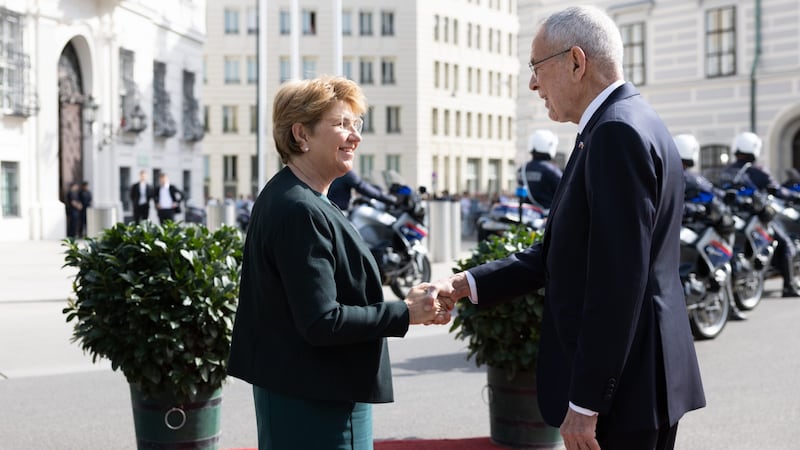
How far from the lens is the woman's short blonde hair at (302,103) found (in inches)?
139

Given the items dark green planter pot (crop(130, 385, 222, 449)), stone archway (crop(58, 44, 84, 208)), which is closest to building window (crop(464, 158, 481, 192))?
stone archway (crop(58, 44, 84, 208))

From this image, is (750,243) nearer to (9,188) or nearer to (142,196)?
(142,196)

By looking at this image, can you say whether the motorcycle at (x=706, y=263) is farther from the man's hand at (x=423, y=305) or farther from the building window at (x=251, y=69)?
the building window at (x=251, y=69)

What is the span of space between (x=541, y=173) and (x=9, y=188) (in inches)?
856

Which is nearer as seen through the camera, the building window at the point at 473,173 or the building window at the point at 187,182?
the building window at the point at 187,182

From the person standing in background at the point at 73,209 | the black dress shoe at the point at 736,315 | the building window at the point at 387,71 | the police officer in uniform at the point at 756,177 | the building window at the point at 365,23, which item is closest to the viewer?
the black dress shoe at the point at 736,315

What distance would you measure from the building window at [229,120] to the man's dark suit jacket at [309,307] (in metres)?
77.1

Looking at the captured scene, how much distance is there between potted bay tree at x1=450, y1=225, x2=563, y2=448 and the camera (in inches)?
236

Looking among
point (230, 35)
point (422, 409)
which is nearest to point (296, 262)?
point (422, 409)

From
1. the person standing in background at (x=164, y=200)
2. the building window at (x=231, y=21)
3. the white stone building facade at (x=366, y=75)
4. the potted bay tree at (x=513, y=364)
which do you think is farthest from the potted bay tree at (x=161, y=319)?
the building window at (x=231, y=21)

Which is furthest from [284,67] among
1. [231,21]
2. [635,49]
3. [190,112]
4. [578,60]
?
[578,60]

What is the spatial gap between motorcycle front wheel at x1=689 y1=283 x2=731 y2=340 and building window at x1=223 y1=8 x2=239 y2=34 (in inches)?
2856

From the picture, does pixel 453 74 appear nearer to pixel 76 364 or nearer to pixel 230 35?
pixel 230 35

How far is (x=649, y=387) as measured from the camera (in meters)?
3.06
